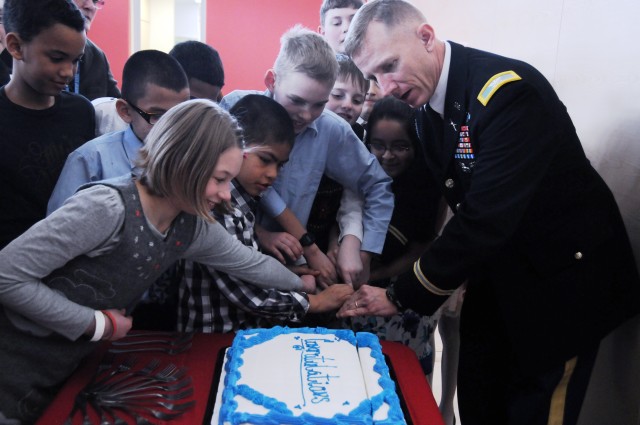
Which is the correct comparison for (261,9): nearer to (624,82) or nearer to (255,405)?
(624,82)

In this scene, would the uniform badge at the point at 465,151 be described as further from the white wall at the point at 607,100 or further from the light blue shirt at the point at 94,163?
the light blue shirt at the point at 94,163

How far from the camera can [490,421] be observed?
1.62m

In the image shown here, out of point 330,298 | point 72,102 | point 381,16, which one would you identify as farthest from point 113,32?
point 330,298

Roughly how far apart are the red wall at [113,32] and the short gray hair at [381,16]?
5.19 meters

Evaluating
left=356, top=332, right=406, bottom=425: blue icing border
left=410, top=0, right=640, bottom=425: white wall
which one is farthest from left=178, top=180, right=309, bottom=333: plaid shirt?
left=410, top=0, right=640, bottom=425: white wall

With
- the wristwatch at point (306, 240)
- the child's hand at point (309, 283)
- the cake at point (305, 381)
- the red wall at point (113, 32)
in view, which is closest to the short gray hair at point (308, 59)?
the wristwatch at point (306, 240)

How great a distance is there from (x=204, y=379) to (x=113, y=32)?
5938 millimetres

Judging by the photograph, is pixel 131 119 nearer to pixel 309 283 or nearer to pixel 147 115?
pixel 147 115

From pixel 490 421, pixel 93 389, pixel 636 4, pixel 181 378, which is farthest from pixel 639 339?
pixel 93 389

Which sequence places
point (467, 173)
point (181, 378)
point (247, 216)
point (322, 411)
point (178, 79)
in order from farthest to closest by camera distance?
point (178, 79) → point (247, 216) → point (467, 173) → point (181, 378) → point (322, 411)

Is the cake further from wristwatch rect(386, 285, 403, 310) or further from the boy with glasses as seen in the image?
the boy with glasses

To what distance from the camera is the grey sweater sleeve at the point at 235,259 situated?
52.1 inches

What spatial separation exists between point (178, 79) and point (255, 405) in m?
1.15

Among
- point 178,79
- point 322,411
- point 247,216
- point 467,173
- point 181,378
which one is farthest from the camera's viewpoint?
point 178,79
